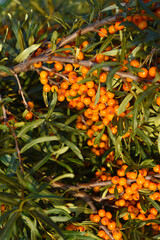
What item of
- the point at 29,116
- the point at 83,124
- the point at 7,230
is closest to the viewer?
the point at 7,230

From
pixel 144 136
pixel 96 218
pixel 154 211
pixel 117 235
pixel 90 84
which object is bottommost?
pixel 154 211

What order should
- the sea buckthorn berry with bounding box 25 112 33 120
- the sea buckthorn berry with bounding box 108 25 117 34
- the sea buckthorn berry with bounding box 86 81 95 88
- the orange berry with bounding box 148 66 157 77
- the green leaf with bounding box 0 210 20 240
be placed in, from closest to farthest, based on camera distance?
the green leaf with bounding box 0 210 20 240
the orange berry with bounding box 148 66 157 77
the sea buckthorn berry with bounding box 108 25 117 34
the sea buckthorn berry with bounding box 86 81 95 88
the sea buckthorn berry with bounding box 25 112 33 120

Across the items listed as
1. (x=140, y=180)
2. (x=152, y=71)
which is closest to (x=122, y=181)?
(x=140, y=180)

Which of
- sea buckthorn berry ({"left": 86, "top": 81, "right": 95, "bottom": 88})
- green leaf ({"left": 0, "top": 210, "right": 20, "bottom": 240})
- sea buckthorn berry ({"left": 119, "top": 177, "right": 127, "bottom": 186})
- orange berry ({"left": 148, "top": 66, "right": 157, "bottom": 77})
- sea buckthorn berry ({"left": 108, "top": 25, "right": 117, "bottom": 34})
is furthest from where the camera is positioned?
sea buckthorn berry ({"left": 119, "top": 177, "right": 127, "bottom": 186})

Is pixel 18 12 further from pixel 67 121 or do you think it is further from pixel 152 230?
pixel 152 230

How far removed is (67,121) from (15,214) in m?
0.72

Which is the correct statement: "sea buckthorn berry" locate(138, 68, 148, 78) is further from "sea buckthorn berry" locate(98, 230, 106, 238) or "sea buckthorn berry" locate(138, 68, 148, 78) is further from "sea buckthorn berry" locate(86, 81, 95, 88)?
"sea buckthorn berry" locate(98, 230, 106, 238)

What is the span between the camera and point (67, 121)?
5.12 feet

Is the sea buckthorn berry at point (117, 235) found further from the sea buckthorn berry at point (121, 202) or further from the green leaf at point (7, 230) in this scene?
the green leaf at point (7, 230)

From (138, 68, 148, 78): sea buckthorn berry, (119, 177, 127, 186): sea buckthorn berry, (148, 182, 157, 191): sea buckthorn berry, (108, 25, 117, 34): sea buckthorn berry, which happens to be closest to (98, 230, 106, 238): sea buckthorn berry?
(119, 177, 127, 186): sea buckthorn berry

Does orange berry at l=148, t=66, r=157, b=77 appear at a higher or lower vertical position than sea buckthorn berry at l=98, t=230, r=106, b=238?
higher

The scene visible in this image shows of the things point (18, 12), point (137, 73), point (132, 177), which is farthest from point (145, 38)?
point (18, 12)

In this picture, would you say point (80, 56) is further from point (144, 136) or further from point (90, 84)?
point (144, 136)

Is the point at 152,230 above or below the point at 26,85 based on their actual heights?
below
